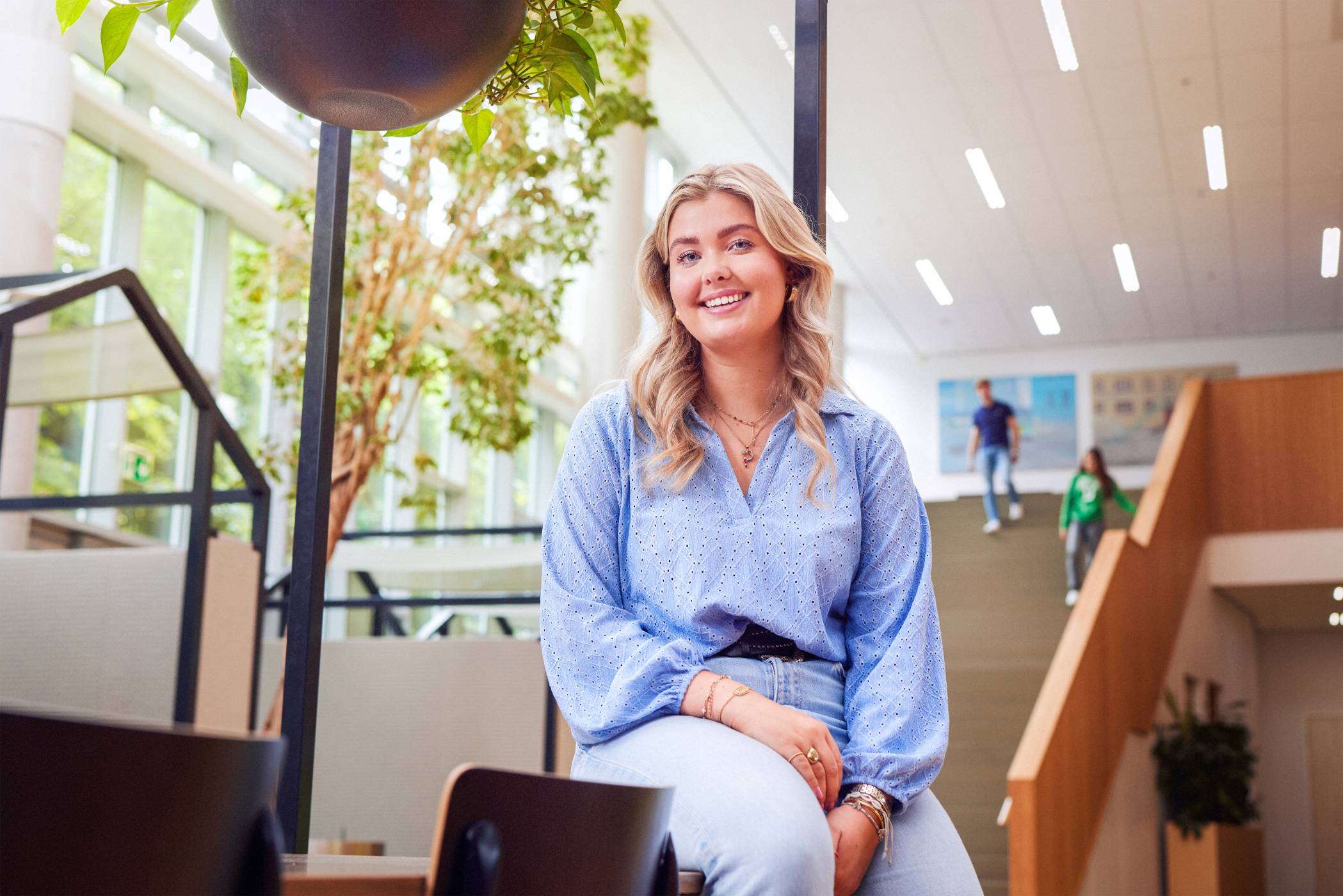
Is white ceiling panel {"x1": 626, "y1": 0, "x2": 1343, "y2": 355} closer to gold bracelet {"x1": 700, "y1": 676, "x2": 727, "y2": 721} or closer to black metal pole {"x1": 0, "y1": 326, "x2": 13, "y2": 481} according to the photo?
black metal pole {"x1": 0, "y1": 326, "x2": 13, "y2": 481}

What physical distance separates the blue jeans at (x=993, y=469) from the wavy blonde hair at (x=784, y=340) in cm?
933

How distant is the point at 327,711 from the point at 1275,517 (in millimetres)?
7883


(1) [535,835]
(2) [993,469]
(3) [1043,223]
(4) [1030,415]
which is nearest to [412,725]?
(1) [535,835]

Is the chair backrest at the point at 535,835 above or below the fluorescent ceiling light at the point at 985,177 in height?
below

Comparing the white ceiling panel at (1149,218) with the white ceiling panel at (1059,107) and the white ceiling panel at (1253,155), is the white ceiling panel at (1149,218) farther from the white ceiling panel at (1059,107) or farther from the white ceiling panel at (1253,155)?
the white ceiling panel at (1059,107)

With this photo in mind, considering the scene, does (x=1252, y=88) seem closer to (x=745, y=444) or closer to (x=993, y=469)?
(x=993, y=469)

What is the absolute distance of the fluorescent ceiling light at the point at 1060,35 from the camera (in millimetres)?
8680

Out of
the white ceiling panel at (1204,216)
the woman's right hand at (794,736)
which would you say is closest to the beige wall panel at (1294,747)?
the white ceiling panel at (1204,216)

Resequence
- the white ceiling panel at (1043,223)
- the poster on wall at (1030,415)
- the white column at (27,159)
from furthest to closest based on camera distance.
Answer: the poster on wall at (1030,415) → the white ceiling panel at (1043,223) → the white column at (27,159)

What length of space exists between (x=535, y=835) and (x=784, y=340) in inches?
37.7

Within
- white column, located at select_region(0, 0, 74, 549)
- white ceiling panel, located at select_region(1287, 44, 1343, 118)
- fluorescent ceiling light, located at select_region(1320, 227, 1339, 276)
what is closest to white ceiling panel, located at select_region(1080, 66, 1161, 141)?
white ceiling panel, located at select_region(1287, 44, 1343, 118)

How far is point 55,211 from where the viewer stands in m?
5.75

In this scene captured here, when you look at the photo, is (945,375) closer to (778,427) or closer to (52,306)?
(52,306)

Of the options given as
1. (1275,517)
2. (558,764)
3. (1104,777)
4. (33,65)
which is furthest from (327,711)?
(1275,517)
